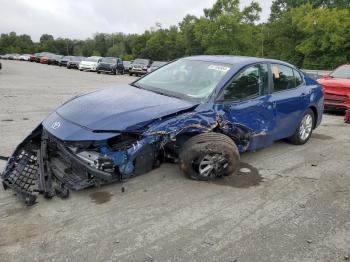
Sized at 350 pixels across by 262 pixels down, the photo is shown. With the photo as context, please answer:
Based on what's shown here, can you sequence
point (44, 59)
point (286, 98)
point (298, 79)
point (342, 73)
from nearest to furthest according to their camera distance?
1. point (286, 98)
2. point (298, 79)
3. point (342, 73)
4. point (44, 59)

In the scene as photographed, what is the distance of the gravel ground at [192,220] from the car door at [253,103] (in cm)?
53

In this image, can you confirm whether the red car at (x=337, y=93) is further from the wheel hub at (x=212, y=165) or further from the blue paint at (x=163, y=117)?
the wheel hub at (x=212, y=165)

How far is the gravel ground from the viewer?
3.37 meters

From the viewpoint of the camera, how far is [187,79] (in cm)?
566

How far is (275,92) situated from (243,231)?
300cm

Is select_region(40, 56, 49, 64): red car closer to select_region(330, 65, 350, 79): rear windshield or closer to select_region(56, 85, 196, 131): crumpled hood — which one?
select_region(330, 65, 350, 79): rear windshield

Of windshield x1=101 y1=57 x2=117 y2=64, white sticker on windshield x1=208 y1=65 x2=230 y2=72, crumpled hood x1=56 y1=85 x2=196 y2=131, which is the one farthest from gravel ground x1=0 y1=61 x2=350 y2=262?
windshield x1=101 y1=57 x2=117 y2=64

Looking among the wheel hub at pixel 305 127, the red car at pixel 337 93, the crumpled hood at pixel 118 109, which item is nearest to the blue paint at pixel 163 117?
the crumpled hood at pixel 118 109

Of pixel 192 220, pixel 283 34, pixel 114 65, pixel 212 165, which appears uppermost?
pixel 283 34

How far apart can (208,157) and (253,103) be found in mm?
1251

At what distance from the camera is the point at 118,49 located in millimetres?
109938

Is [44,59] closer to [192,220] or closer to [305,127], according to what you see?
[305,127]

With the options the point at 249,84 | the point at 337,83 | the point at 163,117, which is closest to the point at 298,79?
the point at 249,84

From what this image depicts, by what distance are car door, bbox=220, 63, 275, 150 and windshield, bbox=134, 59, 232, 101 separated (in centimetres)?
24
